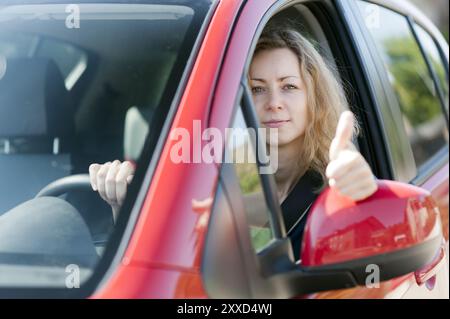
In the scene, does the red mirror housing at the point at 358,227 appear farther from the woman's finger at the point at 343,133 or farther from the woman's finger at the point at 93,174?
the woman's finger at the point at 93,174

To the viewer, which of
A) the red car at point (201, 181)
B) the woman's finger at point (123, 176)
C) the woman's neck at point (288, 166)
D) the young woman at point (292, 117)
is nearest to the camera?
the red car at point (201, 181)

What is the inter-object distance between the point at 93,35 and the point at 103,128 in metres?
1.39

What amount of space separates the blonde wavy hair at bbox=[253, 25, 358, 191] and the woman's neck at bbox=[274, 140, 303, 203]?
0.01 metres

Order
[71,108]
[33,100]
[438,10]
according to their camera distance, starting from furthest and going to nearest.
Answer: [438,10] < [71,108] < [33,100]

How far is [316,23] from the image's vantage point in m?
2.68

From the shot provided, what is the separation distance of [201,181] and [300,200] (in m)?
0.74

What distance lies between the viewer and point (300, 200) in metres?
2.27

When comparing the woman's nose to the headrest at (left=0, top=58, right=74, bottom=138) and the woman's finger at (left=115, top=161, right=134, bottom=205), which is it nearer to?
the woman's finger at (left=115, top=161, right=134, bottom=205)

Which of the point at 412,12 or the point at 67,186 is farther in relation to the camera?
the point at 412,12

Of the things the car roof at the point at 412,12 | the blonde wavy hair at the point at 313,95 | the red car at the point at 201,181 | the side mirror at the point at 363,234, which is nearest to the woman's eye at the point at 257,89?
the blonde wavy hair at the point at 313,95

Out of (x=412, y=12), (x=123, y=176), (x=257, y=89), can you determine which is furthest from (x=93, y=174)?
(x=412, y=12)

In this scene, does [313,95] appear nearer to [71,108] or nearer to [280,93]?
[280,93]

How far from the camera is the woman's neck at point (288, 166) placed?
92.8 inches
